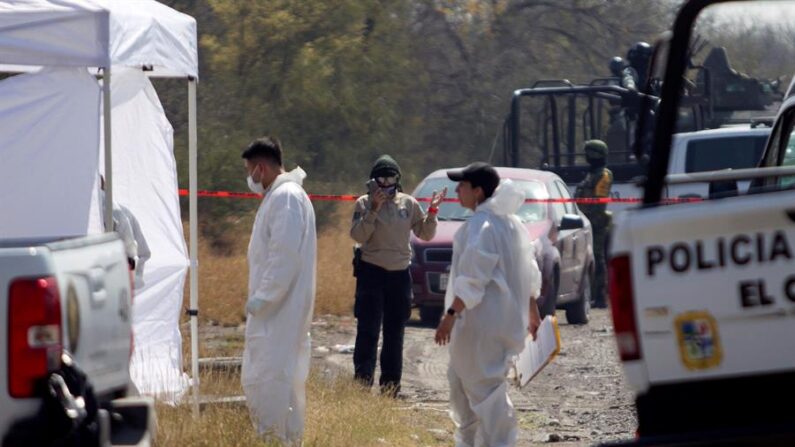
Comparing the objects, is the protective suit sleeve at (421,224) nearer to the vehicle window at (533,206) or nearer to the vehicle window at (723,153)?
the vehicle window at (533,206)

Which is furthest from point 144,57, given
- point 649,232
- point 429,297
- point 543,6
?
point 543,6

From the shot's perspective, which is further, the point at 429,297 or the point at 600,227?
the point at 600,227

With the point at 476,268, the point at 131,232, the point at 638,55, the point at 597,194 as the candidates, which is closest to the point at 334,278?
the point at 597,194

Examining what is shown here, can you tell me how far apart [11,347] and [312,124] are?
20840mm

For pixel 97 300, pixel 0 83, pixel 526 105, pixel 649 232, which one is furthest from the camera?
pixel 526 105

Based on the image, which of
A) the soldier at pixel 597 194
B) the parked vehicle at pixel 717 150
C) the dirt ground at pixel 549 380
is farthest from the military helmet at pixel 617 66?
the dirt ground at pixel 549 380

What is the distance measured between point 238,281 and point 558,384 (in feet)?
19.6

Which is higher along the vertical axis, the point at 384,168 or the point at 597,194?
the point at 384,168

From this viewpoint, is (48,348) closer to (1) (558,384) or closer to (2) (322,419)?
(2) (322,419)

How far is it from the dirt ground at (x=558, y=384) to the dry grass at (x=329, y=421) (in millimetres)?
396

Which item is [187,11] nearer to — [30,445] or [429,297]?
[429,297]

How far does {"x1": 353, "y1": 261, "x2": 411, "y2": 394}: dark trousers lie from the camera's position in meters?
10.7

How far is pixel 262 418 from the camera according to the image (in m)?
8.11

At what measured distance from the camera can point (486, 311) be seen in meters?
8.04
